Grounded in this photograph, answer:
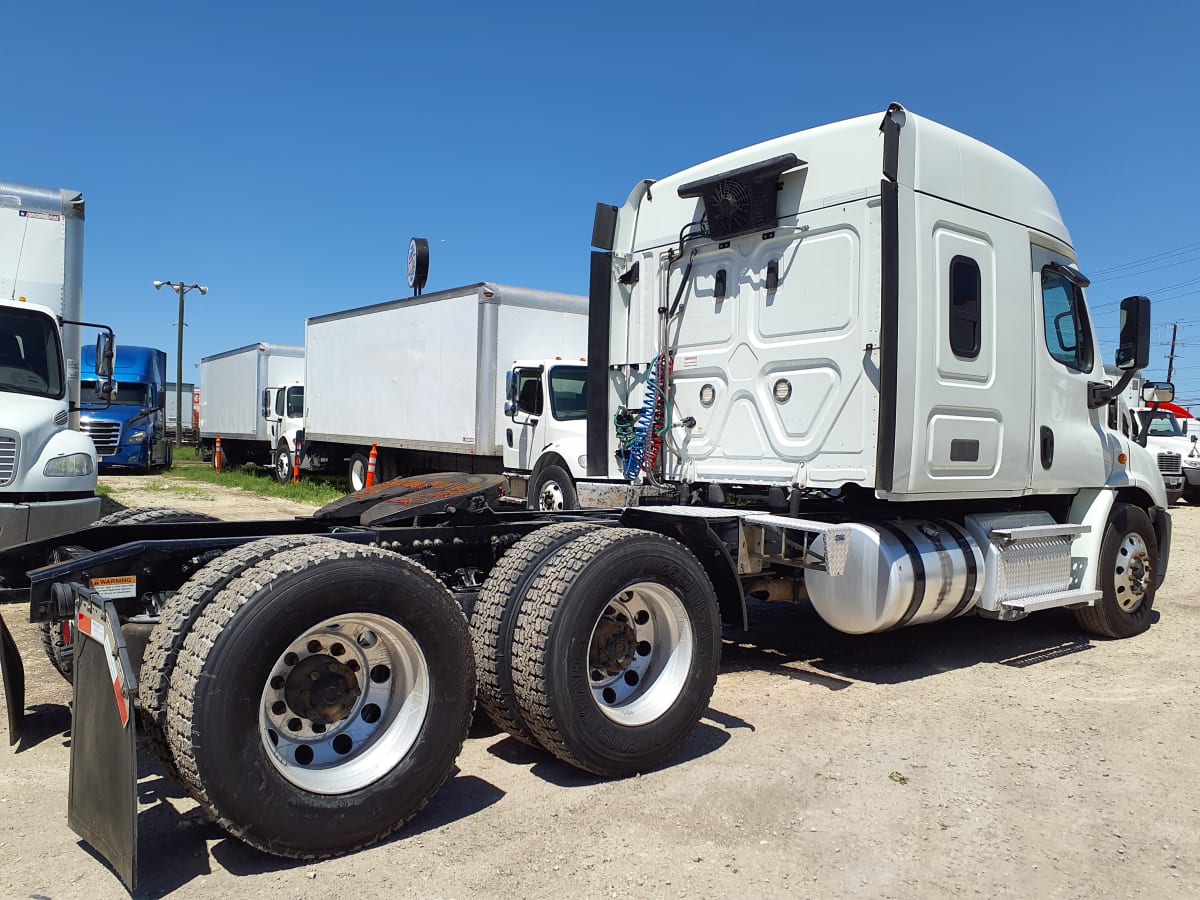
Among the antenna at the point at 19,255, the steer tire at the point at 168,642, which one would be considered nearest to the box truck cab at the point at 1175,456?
the antenna at the point at 19,255

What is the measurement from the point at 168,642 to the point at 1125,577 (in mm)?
6625

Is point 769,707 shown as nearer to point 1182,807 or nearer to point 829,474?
point 829,474

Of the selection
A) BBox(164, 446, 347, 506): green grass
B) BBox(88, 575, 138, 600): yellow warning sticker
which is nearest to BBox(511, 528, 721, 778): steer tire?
BBox(88, 575, 138, 600): yellow warning sticker

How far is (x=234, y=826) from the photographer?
2.95m

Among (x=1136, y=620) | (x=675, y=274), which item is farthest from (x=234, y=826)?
(x=1136, y=620)

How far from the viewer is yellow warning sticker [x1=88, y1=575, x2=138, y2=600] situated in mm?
3404

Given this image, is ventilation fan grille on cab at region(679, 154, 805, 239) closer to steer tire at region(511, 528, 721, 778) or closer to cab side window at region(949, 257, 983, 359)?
cab side window at region(949, 257, 983, 359)

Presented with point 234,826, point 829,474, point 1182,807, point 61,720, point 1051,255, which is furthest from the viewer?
point 1051,255

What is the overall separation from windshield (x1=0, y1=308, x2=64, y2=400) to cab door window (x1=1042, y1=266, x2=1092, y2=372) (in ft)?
26.2

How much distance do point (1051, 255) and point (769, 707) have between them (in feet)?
12.5

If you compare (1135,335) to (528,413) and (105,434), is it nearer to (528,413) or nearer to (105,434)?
(528,413)

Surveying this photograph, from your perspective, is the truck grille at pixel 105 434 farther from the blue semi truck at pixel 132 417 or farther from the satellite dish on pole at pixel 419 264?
the satellite dish on pole at pixel 419 264

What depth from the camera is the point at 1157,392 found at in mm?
7340

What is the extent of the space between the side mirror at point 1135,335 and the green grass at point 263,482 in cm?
1341
